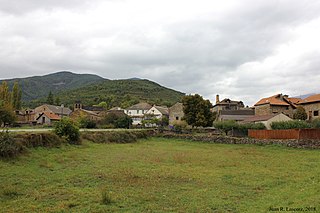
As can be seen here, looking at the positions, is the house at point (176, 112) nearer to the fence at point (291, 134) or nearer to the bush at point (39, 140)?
the fence at point (291, 134)

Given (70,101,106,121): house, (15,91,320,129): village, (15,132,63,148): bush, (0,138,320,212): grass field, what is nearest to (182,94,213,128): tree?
(15,91,320,129): village

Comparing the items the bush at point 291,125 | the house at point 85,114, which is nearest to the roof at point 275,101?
the bush at point 291,125

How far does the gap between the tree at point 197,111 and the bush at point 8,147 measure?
3829cm

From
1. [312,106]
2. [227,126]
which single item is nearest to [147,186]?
[227,126]

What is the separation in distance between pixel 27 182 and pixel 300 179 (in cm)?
1373

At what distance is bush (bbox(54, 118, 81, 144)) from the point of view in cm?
2880

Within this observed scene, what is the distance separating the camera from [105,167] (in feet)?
60.4

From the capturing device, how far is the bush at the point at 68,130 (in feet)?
94.5

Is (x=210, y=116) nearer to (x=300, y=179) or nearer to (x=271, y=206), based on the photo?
(x=300, y=179)

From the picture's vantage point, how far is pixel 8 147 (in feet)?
59.0

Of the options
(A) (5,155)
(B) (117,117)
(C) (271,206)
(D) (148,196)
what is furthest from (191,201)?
(B) (117,117)

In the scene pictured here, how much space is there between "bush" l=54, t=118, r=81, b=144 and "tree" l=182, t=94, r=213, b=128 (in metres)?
28.8

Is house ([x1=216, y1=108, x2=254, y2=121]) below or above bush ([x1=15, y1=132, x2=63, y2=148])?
above

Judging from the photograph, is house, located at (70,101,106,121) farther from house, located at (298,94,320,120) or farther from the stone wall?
house, located at (298,94,320,120)
